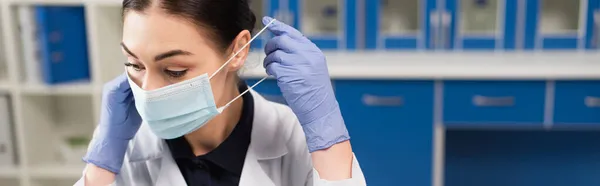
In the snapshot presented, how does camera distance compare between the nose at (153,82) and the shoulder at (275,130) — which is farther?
the shoulder at (275,130)

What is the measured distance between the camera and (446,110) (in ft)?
6.94

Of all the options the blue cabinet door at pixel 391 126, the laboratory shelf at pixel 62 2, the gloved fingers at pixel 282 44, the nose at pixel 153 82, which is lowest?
the blue cabinet door at pixel 391 126

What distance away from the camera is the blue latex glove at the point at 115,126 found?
44.8 inches

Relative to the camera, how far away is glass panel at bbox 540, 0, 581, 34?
2.42 metres

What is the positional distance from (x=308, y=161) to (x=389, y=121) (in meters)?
1.09

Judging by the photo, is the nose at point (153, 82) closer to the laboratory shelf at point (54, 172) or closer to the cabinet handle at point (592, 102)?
the laboratory shelf at point (54, 172)

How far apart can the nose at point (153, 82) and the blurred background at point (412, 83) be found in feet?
3.14

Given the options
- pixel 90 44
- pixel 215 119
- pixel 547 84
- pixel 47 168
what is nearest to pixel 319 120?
pixel 215 119

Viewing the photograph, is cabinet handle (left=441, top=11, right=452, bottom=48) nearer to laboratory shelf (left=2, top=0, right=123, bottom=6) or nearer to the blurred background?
the blurred background

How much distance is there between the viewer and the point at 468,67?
2078mm

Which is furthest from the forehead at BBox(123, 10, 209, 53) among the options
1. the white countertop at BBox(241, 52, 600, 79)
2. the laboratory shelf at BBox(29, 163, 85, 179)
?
the laboratory shelf at BBox(29, 163, 85, 179)

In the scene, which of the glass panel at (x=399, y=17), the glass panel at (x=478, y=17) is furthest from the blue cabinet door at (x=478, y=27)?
the glass panel at (x=399, y=17)

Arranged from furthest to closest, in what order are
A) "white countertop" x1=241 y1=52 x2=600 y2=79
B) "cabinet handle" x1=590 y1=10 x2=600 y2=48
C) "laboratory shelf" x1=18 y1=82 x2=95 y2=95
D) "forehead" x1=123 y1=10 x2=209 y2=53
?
1. "cabinet handle" x1=590 y1=10 x2=600 y2=48
2. "laboratory shelf" x1=18 y1=82 x2=95 y2=95
3. "white countertop" x1=241 y1=52 x2=600 y2=79
4. "forehead" x1=123 y1=10 x2=209 y2=53

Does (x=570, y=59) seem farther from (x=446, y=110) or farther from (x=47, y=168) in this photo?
(x=47, y=168)
